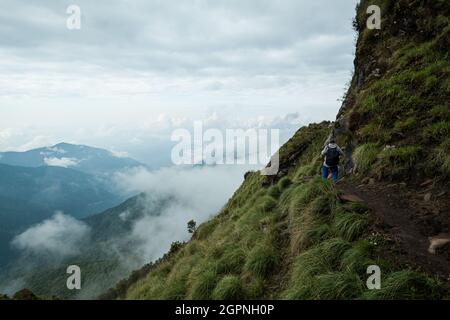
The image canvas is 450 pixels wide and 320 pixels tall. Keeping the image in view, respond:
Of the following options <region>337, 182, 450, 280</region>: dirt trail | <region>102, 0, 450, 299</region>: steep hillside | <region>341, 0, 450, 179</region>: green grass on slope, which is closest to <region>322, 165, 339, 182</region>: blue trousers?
<region>102, 0, 450, 299</region>: steep hillside

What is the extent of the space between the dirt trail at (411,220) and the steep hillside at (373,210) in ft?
0.09

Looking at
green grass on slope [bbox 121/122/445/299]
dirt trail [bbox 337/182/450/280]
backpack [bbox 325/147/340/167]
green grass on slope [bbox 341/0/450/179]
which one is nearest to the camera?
green grass on slope [bbox 121/122/445/299]

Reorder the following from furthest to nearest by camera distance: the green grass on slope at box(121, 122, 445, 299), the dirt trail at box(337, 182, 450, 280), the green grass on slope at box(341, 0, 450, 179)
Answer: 1. the green grass on slope at box(341, 0, 450, 179)
2. the dirt trail at box(337, 182, 450, 280)
3. the green grass on slope at box(121, 122, 445, 299)

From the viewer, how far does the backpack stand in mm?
14188

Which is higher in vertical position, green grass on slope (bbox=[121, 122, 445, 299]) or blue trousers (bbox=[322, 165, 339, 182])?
blue trousers (bbox=[322, 165, 339, 182])

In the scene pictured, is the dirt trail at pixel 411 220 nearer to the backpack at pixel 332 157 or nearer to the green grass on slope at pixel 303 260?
the green grass on slope at pixel 303 260

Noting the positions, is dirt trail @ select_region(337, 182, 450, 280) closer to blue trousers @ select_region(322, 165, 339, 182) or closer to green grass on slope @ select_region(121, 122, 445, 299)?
green grass on slope @ select_region(121, 122, 445, 299)

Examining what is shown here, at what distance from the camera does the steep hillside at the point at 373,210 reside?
7.48m

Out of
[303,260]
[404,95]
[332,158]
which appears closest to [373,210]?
[303,260]

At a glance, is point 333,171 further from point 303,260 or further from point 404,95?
point 303,260

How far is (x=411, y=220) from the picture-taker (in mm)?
9008

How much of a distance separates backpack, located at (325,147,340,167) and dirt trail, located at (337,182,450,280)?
9.37ft

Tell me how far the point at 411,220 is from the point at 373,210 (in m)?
0.95
